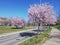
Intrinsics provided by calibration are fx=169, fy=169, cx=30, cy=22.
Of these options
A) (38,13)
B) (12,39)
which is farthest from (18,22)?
(12,39)

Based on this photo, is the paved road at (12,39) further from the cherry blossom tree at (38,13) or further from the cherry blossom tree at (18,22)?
the cherry blossom tree at (18,22)

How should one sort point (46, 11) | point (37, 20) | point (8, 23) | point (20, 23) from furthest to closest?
point (8, 23)
point (20, 23)
point (46, 11)
point (37, 20)

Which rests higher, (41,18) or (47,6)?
(47,6)

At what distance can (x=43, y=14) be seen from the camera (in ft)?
116

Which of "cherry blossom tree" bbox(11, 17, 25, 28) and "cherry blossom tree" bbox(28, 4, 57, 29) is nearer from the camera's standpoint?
"cherry blossom tree" bbox(28, 4, 57, 29)

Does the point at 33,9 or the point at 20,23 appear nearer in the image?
the point at 33,9

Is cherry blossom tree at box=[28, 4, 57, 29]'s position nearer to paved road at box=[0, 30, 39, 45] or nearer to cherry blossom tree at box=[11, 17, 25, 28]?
paved road at box=[0, 30, 39, 45]

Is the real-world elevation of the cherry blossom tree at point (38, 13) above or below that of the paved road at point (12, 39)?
above

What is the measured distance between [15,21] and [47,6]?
4652cm

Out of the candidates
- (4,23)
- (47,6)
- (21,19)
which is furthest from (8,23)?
(47,6)

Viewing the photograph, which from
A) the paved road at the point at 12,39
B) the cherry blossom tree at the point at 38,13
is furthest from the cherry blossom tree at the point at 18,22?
the paved road at the point at 12,39

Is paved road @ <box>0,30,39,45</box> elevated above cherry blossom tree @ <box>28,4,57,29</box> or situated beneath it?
situated beneath

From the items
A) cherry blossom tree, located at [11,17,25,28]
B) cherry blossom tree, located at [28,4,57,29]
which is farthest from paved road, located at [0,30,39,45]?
cherry blossom tree, located at [11,17,25,28]

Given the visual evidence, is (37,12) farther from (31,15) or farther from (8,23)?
(8,23)
